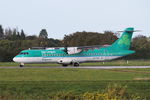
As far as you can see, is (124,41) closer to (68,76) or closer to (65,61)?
(65,61)

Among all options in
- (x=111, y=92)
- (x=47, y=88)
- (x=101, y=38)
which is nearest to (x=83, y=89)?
(x=47, y=88)

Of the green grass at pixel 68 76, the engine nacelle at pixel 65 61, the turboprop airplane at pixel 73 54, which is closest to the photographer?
the green grass at pixel 68 76

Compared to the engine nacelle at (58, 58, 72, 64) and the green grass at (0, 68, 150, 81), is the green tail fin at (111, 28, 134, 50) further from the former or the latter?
the green grass at (0, 68, 150, 81)

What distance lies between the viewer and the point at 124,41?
59.3 m

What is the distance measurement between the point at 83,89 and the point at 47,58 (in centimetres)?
3077

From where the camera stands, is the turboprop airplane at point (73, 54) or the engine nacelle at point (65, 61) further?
the engine nacelle at point (65, 61)

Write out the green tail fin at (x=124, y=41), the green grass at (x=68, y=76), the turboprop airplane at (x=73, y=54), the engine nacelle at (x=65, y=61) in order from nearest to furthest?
the green grass at (x=68, y=76)
the turboprop airplane at (x=73, y=54)
the engine nacelle at (x=65, y=61)
the green tail fin at (x=124, y=41)

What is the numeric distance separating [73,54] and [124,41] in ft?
28.6

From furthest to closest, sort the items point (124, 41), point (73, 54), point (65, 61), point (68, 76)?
point (124, 41), point (73, 54), point (65, 61), point (68, 76)

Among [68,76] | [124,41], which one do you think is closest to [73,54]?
[124,41]

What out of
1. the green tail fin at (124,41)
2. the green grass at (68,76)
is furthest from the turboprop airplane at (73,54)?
the green grass at (68,76)

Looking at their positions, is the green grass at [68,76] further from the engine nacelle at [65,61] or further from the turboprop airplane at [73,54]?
the engine nacelle at [65,61]

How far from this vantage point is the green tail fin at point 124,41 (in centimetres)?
5831

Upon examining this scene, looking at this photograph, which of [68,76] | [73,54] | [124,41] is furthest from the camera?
[124,41]
